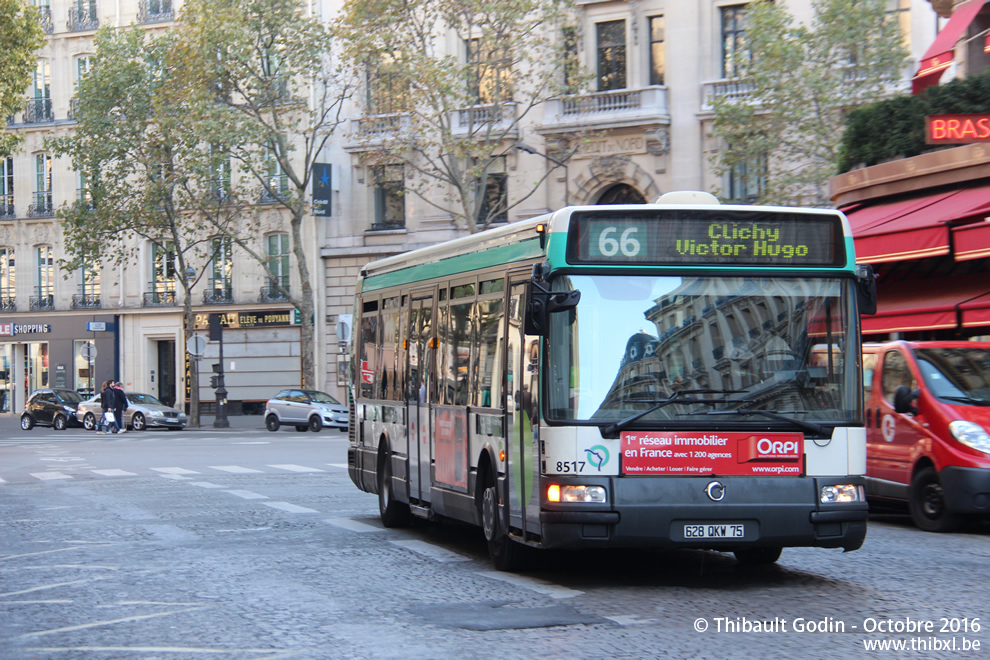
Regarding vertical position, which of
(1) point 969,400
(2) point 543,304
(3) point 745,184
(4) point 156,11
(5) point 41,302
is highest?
(4) point 156,11

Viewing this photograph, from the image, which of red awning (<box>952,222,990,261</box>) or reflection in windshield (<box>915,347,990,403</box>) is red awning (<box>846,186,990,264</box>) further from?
reflection in windshield (<box>915,347,990,403</box>)

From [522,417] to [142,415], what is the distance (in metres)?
36.8

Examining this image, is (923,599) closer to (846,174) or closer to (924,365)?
(924,365)

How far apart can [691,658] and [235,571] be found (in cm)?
461

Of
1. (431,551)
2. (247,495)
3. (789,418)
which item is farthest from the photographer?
(247,495)

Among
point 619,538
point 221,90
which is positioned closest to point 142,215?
point 221,90

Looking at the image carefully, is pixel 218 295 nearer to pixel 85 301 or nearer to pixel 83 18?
pixel 85 301

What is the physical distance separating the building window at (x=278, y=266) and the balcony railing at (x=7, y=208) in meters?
12.8

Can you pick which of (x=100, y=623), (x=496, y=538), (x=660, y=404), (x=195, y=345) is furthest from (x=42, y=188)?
(x=660, y=404)

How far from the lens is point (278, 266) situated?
173 ft

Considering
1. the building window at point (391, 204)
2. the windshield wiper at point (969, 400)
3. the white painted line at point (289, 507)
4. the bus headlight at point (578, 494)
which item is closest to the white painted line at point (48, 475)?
the white painted line at point (289, 507)

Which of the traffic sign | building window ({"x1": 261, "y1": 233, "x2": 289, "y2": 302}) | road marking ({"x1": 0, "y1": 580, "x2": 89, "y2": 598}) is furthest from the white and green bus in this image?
building window ({"x1": 261, "y1": 233, "x2": 289, "y2": 302})

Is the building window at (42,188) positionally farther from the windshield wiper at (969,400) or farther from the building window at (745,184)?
the windshield wiper at (969,400)

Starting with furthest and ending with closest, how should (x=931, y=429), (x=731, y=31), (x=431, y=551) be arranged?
(x=731, y=31)
(x=931, y=429)
(x=431, y=551)
